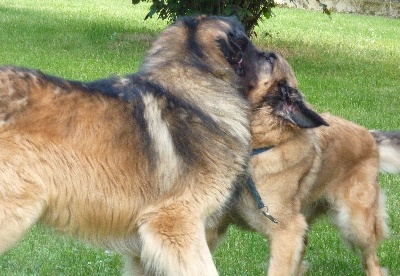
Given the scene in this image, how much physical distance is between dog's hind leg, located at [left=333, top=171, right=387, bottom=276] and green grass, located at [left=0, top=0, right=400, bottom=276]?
40 cm

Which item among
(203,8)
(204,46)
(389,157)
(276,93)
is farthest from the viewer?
(203,8)

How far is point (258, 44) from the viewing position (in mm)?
16438

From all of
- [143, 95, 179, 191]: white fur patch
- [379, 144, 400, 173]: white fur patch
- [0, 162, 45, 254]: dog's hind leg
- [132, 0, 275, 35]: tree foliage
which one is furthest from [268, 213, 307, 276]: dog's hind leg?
[132, 0, 275, 35]: tree foliage

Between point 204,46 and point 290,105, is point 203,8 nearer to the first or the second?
point 290,105

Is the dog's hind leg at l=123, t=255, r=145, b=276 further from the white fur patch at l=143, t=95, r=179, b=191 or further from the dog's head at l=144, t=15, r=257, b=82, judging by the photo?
the dog's head at l=144, t=15, r=257, b=82

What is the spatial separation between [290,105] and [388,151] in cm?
131

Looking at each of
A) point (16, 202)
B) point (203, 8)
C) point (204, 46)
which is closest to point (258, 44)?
point (203, 8)

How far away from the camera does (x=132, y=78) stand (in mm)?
4664

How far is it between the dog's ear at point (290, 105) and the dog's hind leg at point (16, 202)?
1.78 meters

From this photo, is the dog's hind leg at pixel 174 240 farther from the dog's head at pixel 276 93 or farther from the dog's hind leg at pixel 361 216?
the dog's hind leg at pixel 361 216

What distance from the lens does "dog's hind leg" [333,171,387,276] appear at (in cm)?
571

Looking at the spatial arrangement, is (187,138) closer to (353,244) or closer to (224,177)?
(224,177)

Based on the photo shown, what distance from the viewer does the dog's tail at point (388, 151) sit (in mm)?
6148

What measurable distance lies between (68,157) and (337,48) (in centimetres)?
1403
